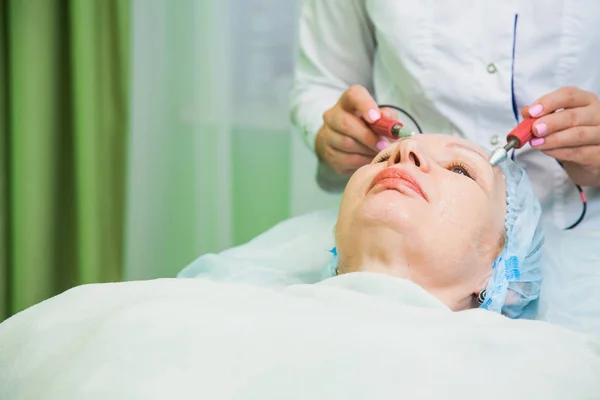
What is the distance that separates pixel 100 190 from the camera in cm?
216

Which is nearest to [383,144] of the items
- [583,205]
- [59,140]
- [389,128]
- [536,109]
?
[389,128]

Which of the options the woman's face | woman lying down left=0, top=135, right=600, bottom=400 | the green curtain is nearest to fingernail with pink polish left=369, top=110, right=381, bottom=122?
the woman's face

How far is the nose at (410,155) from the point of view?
1.24m

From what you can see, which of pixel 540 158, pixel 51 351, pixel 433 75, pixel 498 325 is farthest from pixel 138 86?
pixel 498 325

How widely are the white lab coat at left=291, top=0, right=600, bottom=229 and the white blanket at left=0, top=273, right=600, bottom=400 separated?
0.60 metres

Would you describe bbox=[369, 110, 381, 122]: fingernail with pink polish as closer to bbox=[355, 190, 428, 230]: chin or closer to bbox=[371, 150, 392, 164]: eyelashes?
bbox=[371, 150, 392, 164]: eyelashes

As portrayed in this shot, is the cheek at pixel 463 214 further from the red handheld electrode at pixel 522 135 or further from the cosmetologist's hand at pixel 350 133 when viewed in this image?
the cosmetologist's hand at pixel 350 133

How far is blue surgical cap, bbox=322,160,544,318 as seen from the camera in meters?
1.25

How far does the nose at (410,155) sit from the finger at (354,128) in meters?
0.16

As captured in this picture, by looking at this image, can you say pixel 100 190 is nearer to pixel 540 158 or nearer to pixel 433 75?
pixel 433 75

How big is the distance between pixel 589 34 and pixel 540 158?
25 cm

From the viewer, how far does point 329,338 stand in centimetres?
87

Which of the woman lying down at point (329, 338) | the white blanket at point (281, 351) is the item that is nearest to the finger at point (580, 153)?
the woman lying down at point (329, 338)

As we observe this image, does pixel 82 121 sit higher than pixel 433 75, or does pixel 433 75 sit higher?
pixel 433 75
